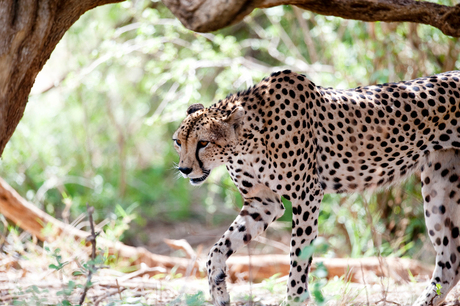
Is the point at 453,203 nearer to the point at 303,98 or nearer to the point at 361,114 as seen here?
the point at 361,114

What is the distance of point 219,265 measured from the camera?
3.70 metres

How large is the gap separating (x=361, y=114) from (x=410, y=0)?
888 millimetres

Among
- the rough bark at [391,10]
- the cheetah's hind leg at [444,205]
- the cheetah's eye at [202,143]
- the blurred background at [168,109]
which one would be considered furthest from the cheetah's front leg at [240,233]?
the rough bark at [391,10]

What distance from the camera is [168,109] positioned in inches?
250

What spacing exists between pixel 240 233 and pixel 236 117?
2.97ft

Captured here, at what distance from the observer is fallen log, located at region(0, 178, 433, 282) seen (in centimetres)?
538

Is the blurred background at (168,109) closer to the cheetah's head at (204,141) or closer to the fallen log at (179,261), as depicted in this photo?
the fallen log at (179,261)

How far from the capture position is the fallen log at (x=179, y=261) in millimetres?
5379

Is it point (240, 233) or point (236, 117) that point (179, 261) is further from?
point (236, 117)

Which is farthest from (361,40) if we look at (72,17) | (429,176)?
(72,17)

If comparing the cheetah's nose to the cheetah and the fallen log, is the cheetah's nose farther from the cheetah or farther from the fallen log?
the fallen log

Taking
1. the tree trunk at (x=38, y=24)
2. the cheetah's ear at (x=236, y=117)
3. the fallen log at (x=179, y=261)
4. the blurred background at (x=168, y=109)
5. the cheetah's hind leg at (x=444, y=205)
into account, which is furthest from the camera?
the blurred background at (x=168, y=109)

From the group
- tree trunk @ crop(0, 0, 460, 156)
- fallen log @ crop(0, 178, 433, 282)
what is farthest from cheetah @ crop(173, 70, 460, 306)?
fallen log @ crop(0, 178, 433, 282)

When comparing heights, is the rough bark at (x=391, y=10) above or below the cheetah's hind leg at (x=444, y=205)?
above
